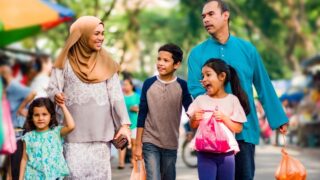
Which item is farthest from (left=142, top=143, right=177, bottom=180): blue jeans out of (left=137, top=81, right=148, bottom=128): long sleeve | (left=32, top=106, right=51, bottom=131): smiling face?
(left=32, top=106, right=51, bottom=131): smiling face

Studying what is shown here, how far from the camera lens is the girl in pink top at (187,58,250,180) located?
7793mm

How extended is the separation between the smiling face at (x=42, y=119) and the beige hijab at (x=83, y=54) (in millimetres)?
423

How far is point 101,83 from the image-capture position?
8031 millimetres

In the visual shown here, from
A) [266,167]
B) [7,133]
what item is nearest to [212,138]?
[7,133]

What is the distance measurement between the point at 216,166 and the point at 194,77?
2.62 feet

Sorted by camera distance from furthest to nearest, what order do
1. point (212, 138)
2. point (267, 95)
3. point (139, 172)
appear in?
1. point (139, 172)
2. point (267, 95)
3. point (212, 138)

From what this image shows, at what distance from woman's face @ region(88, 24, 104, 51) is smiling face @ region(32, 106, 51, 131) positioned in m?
0.67

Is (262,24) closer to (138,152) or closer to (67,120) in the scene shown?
(138,152)

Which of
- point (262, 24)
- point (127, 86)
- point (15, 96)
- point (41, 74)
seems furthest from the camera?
point (262, 24)

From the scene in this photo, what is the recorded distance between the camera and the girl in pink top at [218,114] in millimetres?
7793

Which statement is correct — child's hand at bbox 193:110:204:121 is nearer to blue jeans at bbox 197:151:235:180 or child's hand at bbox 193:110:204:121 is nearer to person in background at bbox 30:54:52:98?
blue jeans at bbox 197:151:235:180

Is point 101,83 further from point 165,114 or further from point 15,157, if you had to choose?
point 15,157

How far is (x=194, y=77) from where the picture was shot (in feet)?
26.8

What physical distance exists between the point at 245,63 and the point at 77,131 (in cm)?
150
